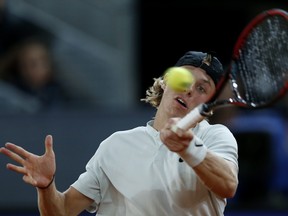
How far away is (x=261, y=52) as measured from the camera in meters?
4.90

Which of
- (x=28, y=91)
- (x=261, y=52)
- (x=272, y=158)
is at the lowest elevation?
(x=272, y=158)

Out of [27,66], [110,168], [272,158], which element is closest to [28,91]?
[27,66]

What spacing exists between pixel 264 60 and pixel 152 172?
2.75ft

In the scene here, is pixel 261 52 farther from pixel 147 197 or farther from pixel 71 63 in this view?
pixel 71 63

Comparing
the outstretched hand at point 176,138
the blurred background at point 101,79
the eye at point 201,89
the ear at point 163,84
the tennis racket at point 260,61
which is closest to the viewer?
the outstretched hand at point 176,138

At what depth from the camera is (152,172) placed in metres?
4.89

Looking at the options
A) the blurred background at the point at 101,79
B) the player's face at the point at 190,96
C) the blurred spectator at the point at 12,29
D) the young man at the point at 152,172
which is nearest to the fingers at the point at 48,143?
the young man at the point at 152,172

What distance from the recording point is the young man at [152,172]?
4.74 meters

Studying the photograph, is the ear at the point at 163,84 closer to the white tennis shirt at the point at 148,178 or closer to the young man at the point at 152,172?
the young man at the point at 152,172

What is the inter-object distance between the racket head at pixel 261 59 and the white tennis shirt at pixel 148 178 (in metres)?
0.27

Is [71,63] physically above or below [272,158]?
above

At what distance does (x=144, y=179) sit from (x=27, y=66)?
4.25 m

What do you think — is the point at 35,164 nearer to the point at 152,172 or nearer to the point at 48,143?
the point at 48,143

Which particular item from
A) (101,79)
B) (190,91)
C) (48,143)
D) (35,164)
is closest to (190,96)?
(190,91)
